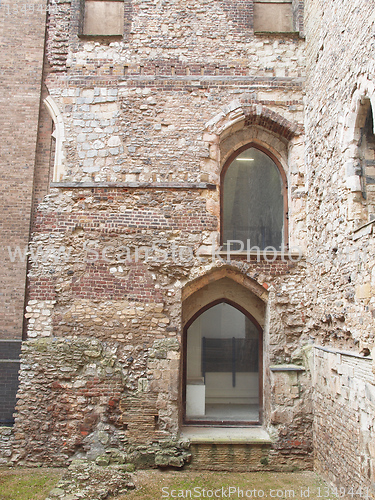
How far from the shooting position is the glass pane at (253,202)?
13.3 metres

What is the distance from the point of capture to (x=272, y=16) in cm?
857

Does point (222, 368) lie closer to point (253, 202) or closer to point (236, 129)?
point (253, 202)

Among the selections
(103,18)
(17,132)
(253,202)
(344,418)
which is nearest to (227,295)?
(344,418)

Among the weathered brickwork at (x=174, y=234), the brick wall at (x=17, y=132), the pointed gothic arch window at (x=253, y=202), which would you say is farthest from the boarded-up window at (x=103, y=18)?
the pointed gothic arch window at (x=253, y=202)

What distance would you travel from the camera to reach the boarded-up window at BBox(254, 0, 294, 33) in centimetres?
855

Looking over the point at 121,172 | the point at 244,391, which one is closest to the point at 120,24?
the point at 121,172

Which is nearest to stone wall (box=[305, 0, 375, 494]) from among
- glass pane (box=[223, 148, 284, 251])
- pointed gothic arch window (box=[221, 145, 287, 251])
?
pointed gothic arch window (box=[221, 145, 287, 251])

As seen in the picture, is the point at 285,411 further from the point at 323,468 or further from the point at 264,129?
the point at 264,129

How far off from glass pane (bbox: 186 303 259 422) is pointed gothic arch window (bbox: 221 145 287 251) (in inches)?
115

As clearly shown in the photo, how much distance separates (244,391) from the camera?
12461mm

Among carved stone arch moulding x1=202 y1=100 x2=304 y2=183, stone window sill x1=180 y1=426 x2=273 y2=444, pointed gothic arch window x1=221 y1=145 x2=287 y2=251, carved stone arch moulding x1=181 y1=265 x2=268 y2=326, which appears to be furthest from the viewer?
pointed gothic arch window x1=221 y1=145 x2=287 y2=251

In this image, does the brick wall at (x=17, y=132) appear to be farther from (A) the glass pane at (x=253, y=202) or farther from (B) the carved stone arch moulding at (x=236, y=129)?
(A) the glass pane at (x=253, y=202)

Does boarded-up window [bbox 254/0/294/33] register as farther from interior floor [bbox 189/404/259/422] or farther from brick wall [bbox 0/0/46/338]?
interior floor [bbox 189/404/259/422]

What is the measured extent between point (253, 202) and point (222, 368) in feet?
21.2
